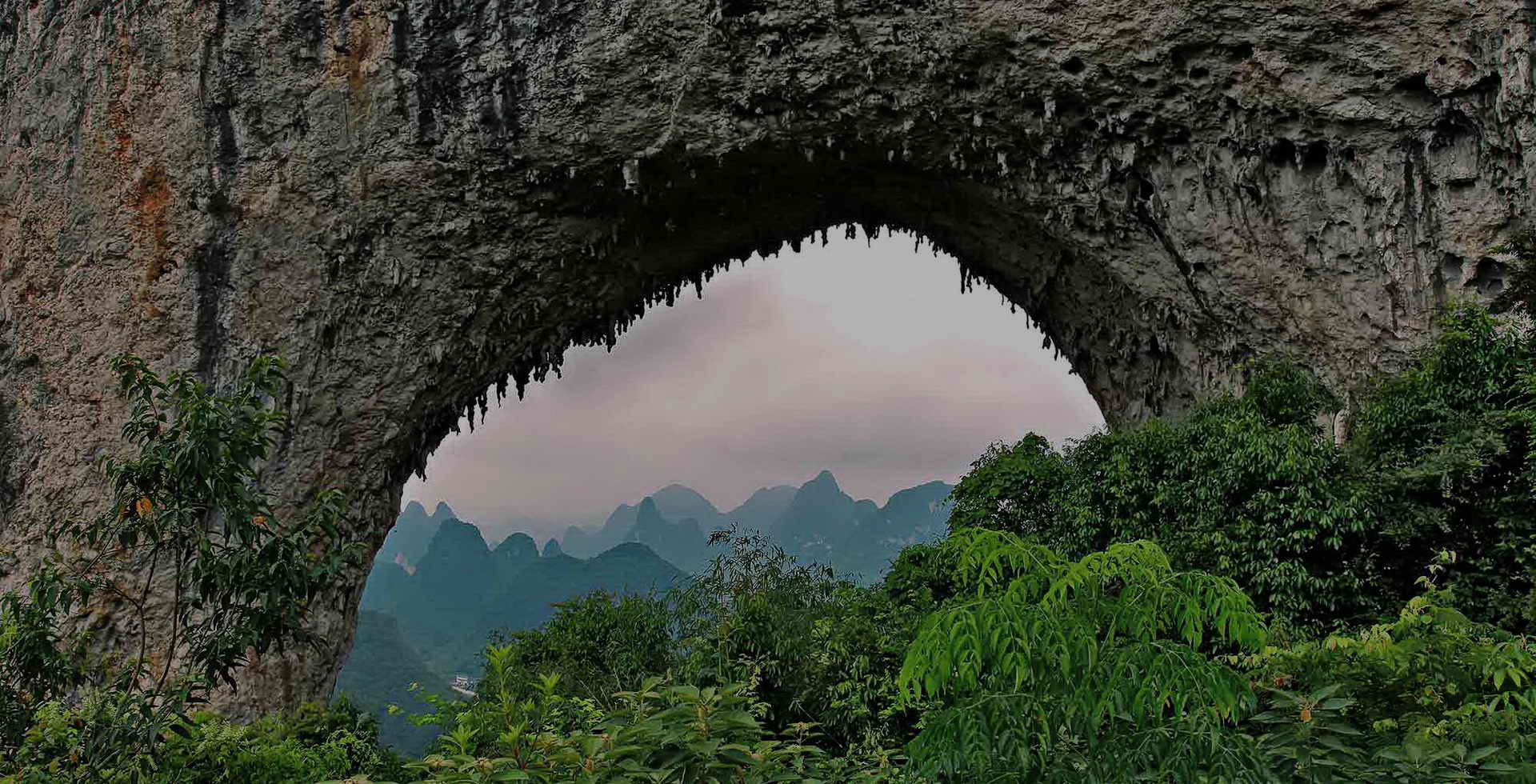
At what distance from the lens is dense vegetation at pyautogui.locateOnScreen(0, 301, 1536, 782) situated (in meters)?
2.45

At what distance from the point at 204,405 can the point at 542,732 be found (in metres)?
3.09

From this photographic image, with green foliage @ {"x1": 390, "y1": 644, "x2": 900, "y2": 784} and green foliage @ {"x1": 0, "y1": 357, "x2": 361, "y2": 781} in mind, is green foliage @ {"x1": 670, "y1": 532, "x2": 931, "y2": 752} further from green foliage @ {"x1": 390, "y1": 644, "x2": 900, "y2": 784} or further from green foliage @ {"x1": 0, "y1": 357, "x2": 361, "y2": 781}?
green foliage @ {"x1": 390, "y1": 644, "x2": 900, "y2": 784}

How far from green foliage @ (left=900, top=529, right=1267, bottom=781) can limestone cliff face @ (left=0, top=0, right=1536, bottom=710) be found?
1197 cm

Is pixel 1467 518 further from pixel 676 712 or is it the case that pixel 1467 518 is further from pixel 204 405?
pixel 204 405

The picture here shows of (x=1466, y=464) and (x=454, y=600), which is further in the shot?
(x=454, y=600)

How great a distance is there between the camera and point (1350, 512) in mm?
9047

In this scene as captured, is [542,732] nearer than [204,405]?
Yes

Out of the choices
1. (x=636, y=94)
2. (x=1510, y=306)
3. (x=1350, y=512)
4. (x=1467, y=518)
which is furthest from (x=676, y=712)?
(x=636, y=94)

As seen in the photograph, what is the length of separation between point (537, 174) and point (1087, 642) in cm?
1357

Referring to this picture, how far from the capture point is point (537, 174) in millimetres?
14664

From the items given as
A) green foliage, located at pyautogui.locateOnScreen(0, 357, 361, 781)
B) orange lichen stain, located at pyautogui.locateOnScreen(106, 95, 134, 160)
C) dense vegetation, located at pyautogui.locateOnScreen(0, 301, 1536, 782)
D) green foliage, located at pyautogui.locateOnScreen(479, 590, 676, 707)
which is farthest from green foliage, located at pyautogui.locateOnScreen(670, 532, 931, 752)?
orange lichen stain, located at pyautogui.locateOnScreen(106, 95, 134, 160)

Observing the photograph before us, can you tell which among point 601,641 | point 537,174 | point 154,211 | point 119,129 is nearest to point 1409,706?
point 537,174

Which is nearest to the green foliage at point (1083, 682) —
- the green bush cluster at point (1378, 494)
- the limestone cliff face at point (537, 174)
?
the green bush cluster at point (1378, 494)

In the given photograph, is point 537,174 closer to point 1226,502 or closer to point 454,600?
point 1226,502
